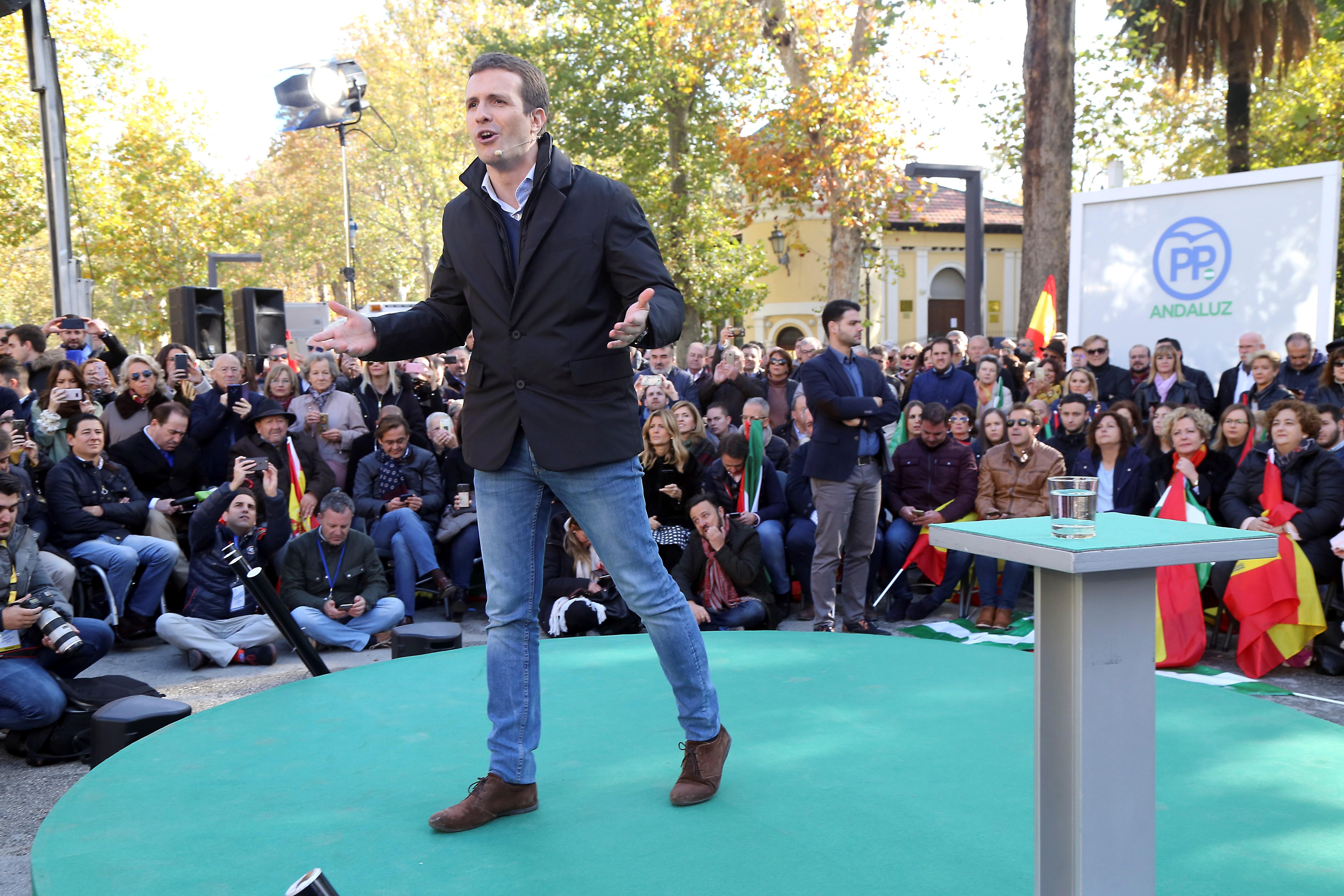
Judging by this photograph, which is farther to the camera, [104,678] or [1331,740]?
[104,678]

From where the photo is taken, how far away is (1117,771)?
1.77 metres

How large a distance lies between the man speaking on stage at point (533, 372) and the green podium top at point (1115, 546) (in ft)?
2.99

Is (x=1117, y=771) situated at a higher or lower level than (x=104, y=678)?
higher

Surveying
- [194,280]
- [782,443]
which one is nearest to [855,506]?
[782,443]

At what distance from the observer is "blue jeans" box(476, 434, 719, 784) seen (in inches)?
104

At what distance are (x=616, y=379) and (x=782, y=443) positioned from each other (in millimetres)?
4848

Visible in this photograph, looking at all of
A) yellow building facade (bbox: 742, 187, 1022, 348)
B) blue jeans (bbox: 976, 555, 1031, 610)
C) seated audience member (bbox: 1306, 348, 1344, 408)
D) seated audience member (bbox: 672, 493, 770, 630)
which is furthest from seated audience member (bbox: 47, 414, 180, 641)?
yellow building facade (bbox: 742, 187, 1022, 348)

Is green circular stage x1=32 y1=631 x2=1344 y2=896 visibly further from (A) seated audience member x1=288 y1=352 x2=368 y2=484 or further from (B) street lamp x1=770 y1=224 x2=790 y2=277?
(B) street lamp x1=770 y1=224 x2=790 y2=277

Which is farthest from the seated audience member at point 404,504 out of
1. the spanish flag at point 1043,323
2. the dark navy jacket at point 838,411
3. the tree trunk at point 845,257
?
the tree trunk at point 845,257

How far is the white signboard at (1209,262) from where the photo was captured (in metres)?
8.49

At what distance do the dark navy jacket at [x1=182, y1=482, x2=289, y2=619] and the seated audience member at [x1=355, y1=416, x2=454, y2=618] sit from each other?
64 centimetres

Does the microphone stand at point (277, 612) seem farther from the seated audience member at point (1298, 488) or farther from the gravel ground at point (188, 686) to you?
the seated audience member at point (1298, 488)

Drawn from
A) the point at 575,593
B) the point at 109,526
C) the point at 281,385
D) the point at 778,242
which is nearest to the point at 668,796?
the point at 575,593

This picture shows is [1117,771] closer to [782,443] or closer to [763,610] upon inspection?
[763,610]
